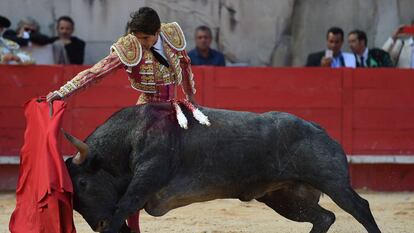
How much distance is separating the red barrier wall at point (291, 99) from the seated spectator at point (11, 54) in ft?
0.30

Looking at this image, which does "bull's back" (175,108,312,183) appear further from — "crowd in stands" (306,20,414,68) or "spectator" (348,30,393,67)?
"spectator" (348,30,393,67)

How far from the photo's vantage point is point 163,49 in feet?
17.9

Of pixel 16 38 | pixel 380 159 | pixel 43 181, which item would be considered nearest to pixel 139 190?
pixel 43 181

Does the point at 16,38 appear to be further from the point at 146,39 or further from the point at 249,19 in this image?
the point at 146,39

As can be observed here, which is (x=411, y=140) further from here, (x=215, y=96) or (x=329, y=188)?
(x=329, y=188)

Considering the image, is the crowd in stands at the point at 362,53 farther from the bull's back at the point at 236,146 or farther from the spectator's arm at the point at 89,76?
the spectator's arm at the point at 89,76

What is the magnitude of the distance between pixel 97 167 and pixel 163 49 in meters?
0.71

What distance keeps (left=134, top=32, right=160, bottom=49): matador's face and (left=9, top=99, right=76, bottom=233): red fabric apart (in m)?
0.51

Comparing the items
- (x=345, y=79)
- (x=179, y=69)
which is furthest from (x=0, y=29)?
(x=179, y=69)

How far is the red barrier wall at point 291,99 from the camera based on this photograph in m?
8.46

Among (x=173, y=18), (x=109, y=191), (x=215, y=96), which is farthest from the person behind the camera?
(x=173, y=18)

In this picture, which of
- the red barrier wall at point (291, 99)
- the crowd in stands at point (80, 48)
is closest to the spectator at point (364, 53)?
the crowd in stands at point (80, 48)

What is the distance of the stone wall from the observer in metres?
9.66

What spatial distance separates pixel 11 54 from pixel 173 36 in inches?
131
